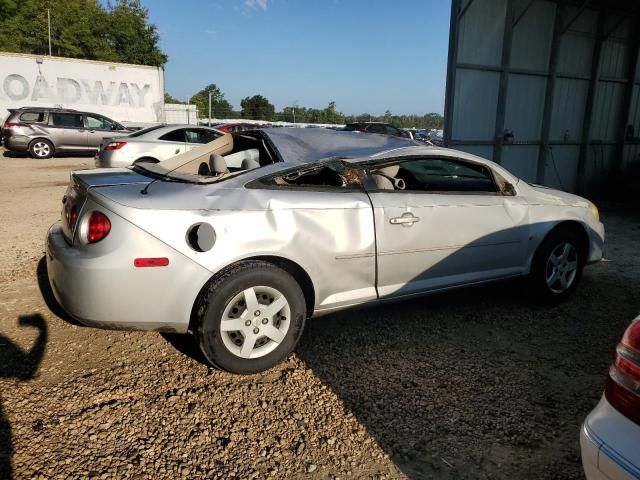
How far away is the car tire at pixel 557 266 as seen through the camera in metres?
4.29

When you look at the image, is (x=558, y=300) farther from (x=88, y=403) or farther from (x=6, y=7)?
(x=6, y=7)

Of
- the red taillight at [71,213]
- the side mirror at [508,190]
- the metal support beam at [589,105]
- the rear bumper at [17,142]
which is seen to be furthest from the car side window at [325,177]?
the rear bumper at [17,142]

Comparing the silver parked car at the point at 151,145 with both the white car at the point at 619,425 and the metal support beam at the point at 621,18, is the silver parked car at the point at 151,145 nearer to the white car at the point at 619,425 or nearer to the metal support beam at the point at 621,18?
the metal support beam at the point at 621,18

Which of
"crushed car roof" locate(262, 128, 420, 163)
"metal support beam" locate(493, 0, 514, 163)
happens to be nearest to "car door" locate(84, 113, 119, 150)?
"metal support beam" locate(493, 0, 514, 163)

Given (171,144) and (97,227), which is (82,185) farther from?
(171,144)

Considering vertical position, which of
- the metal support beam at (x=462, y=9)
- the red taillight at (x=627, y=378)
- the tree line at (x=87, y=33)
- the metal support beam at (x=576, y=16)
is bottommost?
the red taillight at (x=627, y=378)

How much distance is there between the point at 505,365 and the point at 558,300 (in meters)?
1.42

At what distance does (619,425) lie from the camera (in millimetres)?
1612

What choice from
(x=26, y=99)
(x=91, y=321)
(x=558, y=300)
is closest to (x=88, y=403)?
(x=91, y=321)

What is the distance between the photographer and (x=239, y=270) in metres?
2.92

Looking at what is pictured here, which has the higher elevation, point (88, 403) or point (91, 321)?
point (91, 321)

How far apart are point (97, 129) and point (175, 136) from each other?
8014 mm

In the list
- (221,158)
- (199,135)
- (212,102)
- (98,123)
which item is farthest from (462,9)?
(212,102)

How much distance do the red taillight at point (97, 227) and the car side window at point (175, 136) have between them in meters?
8.64
